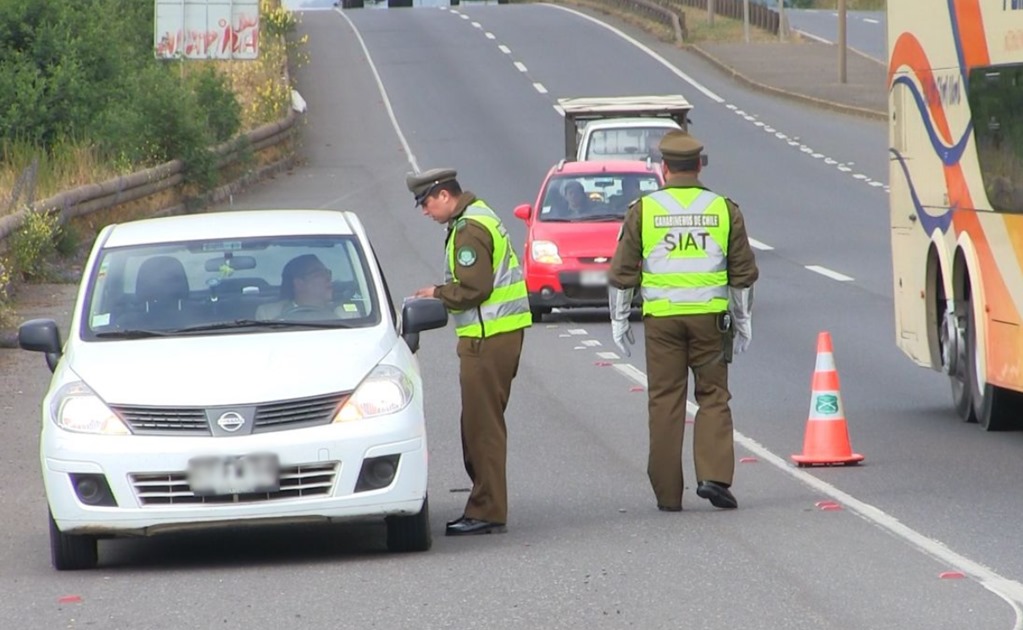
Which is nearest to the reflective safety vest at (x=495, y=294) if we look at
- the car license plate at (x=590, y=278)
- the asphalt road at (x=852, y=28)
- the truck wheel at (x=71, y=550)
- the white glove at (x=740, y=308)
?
the white glove at (x=740, y=308)

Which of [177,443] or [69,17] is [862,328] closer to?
[177,443]

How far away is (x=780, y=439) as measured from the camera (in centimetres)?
1304

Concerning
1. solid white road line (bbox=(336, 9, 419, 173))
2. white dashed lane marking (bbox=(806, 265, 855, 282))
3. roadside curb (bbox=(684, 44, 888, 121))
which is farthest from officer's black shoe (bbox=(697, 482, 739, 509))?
roadside curb (bbox=(684, 44, 888, 121))

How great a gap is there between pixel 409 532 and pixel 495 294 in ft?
4.32

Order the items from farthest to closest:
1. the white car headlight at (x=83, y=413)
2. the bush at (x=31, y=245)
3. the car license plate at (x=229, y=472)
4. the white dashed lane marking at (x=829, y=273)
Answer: the white dashed lane marking at (x=829, y=273) < the bush at (x=31, y=245) < the white car headlight at (x=83, y=413) < the car license plate at (x=229, y=472)

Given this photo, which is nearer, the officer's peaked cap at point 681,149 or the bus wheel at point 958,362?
the officer's peaked cap at point 681,149

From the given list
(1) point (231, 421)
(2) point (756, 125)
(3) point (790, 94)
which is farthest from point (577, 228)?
(3) point (790, 94)

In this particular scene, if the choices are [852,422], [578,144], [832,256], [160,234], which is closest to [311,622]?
[160,234]

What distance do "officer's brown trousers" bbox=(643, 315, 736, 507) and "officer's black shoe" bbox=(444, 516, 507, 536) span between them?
94 cm

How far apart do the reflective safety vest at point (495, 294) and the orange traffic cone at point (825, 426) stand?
2.64 m

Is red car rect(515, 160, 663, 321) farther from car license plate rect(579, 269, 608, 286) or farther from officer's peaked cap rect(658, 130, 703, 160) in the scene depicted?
officer's peaked cap rect(658, 130, 703, 160)

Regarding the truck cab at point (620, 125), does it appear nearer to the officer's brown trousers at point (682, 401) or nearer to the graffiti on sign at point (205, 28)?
the graffiti on sign at point (205, 28)

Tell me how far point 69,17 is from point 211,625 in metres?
26.6

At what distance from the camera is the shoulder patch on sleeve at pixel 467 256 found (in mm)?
9609
